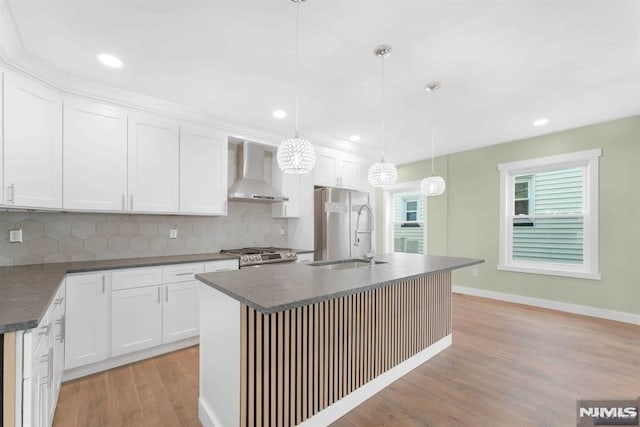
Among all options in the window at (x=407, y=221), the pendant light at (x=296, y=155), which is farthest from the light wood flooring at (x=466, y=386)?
the window at (x=407, y=221)

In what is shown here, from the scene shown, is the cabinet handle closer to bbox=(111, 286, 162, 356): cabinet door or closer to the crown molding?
the crown molding

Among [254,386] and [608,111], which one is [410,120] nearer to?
[608,111]

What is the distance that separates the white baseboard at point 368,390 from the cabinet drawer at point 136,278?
1.83 m

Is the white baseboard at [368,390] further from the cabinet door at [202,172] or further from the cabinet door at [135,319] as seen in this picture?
the cabinet door at [202,172]

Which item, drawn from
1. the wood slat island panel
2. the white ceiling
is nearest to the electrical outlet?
the white ceiling

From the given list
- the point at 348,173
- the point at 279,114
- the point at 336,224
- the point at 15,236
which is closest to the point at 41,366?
the point at 15,236

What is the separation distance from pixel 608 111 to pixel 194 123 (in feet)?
15.8

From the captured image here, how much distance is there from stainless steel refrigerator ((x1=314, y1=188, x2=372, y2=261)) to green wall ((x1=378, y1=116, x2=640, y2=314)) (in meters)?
1.85

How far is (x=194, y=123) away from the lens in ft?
10.3

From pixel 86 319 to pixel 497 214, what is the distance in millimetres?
5358

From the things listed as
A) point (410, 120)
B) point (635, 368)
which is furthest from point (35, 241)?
point (635, 368)

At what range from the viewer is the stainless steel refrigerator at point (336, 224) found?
4.09 meters

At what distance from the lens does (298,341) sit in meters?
1.63

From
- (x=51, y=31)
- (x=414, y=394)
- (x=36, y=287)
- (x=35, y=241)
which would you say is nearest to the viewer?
(x=36, y=287)
